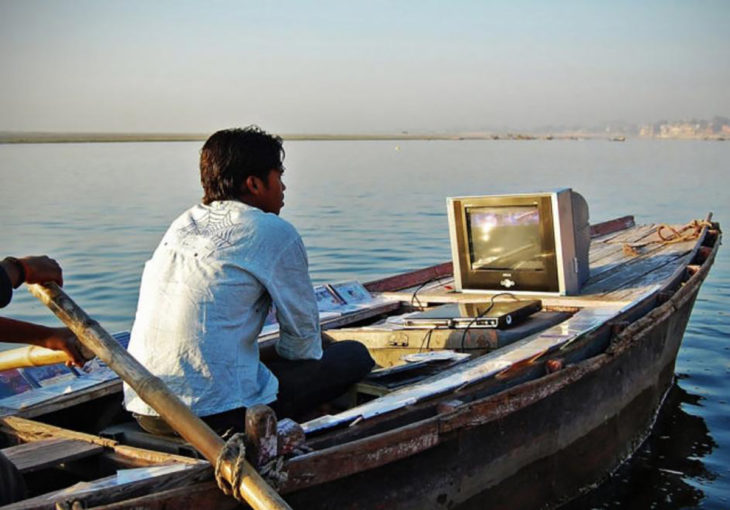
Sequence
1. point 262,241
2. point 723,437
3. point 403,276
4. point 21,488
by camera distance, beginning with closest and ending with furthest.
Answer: point 21,488
point 262,241
point 723,437
point 403,276

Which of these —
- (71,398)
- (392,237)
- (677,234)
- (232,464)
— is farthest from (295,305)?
(392,237)

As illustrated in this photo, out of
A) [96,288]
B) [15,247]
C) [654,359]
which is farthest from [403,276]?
[15,247]

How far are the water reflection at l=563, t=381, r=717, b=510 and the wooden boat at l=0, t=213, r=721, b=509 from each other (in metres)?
0.13

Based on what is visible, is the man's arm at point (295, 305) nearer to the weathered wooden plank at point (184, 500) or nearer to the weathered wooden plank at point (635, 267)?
the weathered wooden plank at point (184, 500)

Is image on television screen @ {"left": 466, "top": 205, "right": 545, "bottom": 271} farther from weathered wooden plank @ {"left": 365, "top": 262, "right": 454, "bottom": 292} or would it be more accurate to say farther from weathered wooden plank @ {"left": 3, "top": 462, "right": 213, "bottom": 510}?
weathered wooden plank @ {"left": 3, "top": 462, "right": 213, "bottom": 510}

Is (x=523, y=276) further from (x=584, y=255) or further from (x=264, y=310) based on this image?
(x=264, y=310)

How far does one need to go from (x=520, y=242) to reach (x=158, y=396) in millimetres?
3659

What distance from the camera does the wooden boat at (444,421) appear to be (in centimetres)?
287

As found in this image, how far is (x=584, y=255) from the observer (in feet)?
20.7

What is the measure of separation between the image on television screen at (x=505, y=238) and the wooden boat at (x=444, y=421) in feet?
1.23

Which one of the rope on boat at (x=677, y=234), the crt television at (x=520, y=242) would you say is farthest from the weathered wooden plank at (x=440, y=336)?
the rope on boat at (x=677, y=234)

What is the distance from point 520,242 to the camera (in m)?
5.81

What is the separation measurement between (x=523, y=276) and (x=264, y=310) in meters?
3.03

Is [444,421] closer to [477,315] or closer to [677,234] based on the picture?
[477,315]
